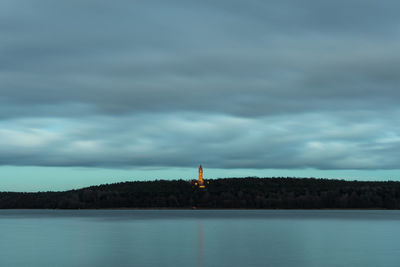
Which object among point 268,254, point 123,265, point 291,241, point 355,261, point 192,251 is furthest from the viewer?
point 291,241

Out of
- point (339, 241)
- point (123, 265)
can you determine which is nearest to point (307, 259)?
point (123, 265)

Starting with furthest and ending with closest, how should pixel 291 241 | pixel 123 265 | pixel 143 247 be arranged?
pixel 291 241 < pixel 143 247 < pixel 123 265

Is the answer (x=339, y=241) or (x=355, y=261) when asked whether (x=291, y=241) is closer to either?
(x=339, y=241)

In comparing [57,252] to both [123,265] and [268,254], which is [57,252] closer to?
[123,265]

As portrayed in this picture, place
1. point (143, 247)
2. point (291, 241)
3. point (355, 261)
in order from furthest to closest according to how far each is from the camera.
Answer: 1. point (291, 241)
2. point (143, 247)
3. point (355, 261)

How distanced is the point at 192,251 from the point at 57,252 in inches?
625

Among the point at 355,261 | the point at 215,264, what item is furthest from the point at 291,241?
the point at 215,264

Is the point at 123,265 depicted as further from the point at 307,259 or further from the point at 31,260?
the point at 307,259

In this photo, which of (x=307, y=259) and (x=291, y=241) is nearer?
(x=307, y=259)

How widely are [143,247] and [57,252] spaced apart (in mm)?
11211

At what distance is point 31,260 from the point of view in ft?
188

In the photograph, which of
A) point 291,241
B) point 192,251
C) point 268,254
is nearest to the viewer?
point 268,254

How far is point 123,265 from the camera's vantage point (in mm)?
52562

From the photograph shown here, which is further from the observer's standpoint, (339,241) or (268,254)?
(339,241)
